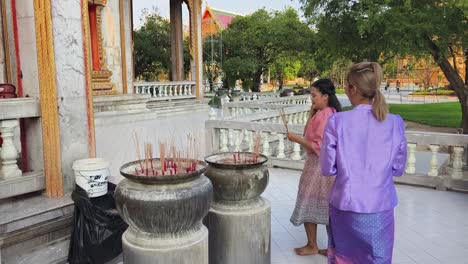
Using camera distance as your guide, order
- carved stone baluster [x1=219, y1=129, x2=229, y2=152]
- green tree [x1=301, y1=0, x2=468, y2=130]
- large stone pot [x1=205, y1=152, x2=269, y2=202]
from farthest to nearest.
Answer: green tree [x1=301, y1=0, x2=468, y2=130] → carved stone baluster [x1=219, y1=129, x2=229, y2=152] → large stone pot [x1=205, y1=152, x2=269, y2=202]

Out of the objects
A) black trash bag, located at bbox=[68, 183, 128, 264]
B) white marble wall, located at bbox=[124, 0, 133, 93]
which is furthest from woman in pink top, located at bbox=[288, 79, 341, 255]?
white marble wall, located at bbox=[124, 0, 133, 93]

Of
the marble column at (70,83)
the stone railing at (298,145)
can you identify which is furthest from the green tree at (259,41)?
the marble column at (70,83)

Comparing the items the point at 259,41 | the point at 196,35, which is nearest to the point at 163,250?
the point at 196,35

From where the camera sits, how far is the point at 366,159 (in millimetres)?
2516

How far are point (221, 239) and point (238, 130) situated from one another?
502 centimetres

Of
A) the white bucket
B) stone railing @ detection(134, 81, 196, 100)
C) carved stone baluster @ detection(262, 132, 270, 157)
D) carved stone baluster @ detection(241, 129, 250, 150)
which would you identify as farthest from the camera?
stone railing @ detection(134, 81, 196, 100)

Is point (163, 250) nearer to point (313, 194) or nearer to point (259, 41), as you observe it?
point (313, 194)

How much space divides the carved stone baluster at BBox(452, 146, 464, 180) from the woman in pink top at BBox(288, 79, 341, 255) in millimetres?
3303

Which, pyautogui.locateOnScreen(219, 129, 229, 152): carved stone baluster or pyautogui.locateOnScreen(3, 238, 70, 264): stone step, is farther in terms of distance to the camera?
pyautogui.locateOnScreen(219, 129, 229, 152): carved stone baluster

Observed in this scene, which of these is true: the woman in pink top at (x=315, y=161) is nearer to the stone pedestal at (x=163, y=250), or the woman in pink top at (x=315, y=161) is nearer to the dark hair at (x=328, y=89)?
the dark hair at (x=328, y=89)

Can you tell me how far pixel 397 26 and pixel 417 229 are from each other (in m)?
9.36

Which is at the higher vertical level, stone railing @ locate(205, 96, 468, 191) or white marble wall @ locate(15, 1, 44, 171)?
white marble wall @ locate(15, 1, 44, 171)

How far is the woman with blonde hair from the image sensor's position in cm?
252

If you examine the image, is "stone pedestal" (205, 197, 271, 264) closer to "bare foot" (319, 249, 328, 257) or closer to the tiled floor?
the tiled floor
